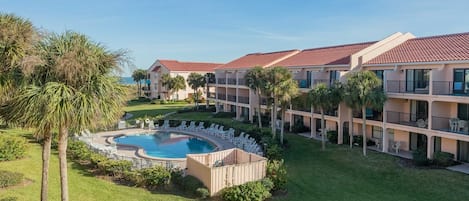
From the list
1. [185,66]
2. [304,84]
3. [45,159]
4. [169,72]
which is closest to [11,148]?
[45,159]

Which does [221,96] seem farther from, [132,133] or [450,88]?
[450,88]

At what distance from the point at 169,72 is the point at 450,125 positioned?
60357 mm

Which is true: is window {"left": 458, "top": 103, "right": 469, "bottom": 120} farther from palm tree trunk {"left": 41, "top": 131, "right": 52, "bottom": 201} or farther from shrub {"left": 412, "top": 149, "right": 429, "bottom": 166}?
palm tree trunk {"left": 41, "top": 131, "right": 52, "bottom": 201}

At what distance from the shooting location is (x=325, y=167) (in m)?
23.1

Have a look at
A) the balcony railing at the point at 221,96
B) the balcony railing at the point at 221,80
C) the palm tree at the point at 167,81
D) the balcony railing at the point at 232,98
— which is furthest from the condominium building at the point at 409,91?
the palm tree at the point at 167,81

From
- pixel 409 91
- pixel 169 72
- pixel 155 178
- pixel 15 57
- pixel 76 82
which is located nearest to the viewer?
pixel 76 82

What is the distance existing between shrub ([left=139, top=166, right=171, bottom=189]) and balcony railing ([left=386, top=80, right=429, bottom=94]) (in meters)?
17.3

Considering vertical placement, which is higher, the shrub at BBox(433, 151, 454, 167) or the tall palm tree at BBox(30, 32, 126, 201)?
the tall palm tree at BBox(30, 32, 126, 201)

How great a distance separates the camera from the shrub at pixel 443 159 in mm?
21844

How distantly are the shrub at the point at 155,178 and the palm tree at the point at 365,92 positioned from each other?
13.8 metres

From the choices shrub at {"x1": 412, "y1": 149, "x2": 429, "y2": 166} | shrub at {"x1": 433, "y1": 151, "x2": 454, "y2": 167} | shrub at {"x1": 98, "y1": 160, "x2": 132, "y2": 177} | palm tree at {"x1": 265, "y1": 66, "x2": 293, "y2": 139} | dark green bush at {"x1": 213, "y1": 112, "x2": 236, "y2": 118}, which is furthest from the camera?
dark green bush at {"x1": 213, "y1": 112, "x2": 236, "y2": 118}

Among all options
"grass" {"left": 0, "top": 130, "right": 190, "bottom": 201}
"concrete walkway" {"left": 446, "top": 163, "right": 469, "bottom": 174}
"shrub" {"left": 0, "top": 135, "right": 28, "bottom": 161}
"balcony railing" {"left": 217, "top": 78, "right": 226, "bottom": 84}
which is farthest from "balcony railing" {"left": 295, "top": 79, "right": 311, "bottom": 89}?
"shrub" {"left": 0, "top": 135, "right": 28, "bottom": 161}

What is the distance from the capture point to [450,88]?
22.8 m

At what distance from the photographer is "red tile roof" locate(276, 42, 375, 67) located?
33.2 m
